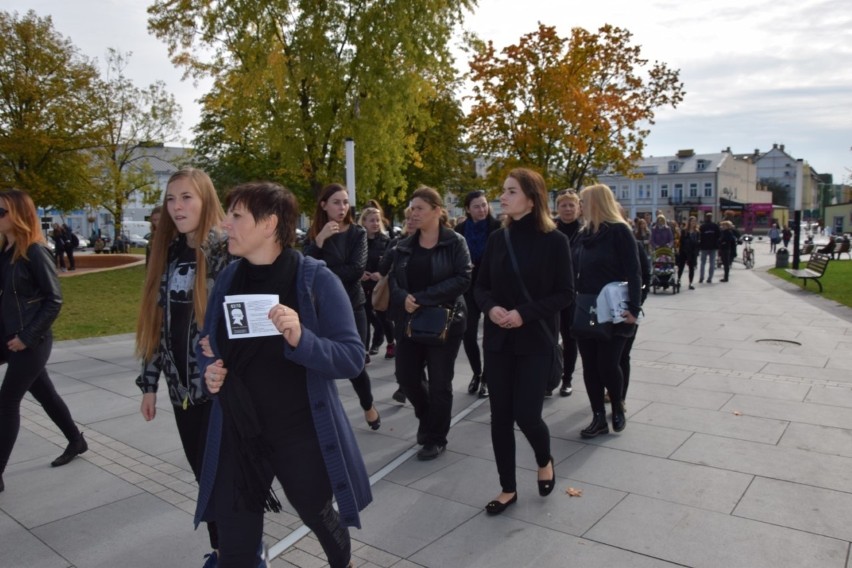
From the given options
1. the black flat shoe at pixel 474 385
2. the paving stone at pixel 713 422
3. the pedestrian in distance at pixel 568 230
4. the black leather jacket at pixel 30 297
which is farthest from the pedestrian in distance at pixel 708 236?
the black leather jacket at pixel 30 297

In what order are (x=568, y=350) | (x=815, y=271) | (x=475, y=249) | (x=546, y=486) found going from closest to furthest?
1. (x=546, y=486)
2. (x=568, y=350)
3. (x=475, y=249)
4. (x=815, y=271)

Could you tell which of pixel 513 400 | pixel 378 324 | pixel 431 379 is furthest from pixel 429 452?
pixel 378 324

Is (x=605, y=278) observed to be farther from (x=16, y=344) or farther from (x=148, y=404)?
(x=16, y=344)

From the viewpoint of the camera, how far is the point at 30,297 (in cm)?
451

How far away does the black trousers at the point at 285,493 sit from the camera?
101 inches

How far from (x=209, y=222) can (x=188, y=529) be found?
1891mm

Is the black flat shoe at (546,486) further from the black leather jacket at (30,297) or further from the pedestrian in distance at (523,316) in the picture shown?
the black leather jacket at (30,297)

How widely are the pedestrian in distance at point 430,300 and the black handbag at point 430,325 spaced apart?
14mm

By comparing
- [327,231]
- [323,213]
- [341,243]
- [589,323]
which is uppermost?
[323,213]

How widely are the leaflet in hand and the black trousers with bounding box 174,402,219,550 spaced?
1.06 meters

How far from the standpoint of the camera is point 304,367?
255 centimetres

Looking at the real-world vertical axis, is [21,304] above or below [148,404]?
above

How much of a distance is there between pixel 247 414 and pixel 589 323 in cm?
336

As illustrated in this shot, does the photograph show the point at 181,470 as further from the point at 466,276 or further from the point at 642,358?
the point at 642,358
